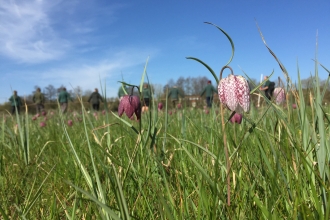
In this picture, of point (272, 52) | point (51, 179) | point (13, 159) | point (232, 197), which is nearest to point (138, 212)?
point (232, 197)

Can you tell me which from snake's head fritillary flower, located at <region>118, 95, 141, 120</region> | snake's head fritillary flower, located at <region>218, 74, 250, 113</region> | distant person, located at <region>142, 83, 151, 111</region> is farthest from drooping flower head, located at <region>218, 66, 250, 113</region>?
snake's head fritillary flower, located at <region>118, 95, 141, 120</region>

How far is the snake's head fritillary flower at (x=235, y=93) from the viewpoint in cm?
82

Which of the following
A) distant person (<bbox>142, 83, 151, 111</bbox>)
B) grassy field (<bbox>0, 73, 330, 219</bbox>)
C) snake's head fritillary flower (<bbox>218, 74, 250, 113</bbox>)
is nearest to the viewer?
grassy field (<bbox>0, 73, 330, 219</bbox>)

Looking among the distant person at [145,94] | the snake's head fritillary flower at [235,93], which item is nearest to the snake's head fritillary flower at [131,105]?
the distant person at [145,94]

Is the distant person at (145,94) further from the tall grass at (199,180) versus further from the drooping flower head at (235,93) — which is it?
the drooping flower head at (235,93)

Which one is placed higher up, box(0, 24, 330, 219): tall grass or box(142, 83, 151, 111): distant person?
box(142, 83, 151, 111): distant person

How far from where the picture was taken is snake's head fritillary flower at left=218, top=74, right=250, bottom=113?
0.82 m

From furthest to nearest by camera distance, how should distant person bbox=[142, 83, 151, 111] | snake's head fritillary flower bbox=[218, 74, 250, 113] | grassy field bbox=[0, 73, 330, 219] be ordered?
distant person bbox=[142, 83, 151, 111]
snake's head fritillary flower bbox=[218, 74, 250, 113]
grassy field bbox=[0, 73, 330, 219]

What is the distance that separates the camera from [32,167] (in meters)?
1.54

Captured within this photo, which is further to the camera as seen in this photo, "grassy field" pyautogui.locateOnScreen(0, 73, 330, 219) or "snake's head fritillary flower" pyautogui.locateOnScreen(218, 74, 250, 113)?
"snake's head fritillary flower" pyautogui.locateOnScreen(218, 74, 250, 113)

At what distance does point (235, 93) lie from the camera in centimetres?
83

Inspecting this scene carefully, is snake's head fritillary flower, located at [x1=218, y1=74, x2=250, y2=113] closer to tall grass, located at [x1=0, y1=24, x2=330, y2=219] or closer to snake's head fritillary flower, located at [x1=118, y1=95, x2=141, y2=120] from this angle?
tall grass, located at [x1=0, y1=24, x2=330, y2=219]

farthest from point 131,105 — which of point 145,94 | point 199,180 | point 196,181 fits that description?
point 145,94

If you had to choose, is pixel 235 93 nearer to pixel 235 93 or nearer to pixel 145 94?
pixel 235 93
